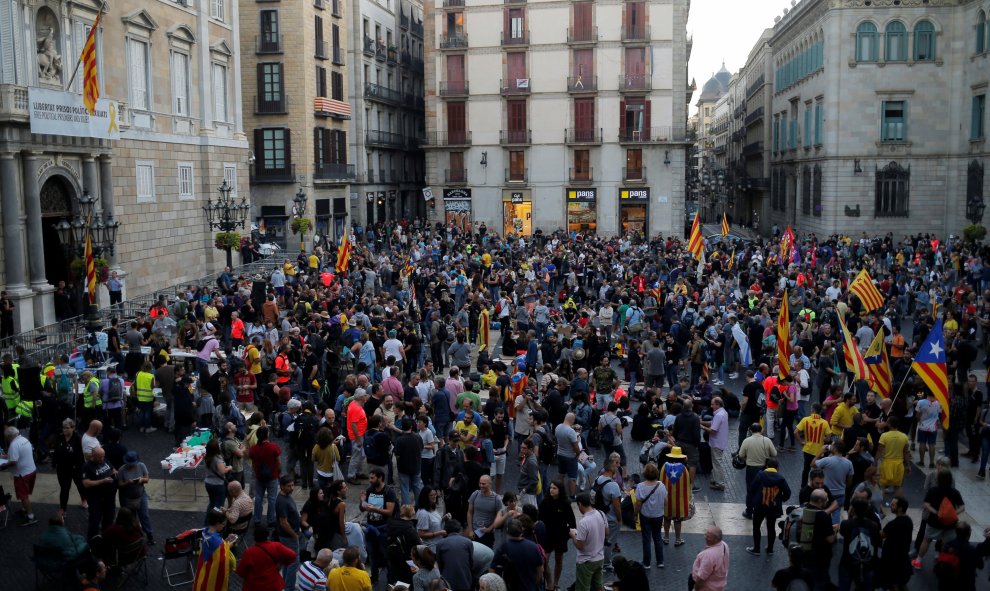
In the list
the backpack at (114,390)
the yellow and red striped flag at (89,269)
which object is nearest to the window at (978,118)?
the yellow and red striped flag at (89,269)

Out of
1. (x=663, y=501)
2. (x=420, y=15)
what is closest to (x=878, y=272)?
(x=663, y=501)

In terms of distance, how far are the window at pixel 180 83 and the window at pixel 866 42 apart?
31.8 meters

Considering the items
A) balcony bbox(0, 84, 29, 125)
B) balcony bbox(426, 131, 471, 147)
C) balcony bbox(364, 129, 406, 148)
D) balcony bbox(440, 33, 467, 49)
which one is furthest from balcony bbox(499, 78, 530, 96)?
balcony bbox(0, 84, 29, 125)

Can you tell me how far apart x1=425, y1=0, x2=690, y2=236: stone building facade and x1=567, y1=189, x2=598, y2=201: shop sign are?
56 mm

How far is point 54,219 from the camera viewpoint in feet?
A: 85.5

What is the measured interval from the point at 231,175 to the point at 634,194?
80.4 ft

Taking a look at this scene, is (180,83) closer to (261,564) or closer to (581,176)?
(261,564)

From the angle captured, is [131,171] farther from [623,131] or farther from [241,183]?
[623,131]

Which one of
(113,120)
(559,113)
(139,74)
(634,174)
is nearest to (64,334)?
(113,120)

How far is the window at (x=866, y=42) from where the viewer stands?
45.5 meters

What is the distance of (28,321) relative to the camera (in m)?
23.6

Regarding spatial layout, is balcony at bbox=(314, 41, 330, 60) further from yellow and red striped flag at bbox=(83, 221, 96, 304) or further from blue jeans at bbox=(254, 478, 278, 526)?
blue jeans at bbox=(254, 478, 278, 526)

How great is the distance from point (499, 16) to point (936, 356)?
42617mm

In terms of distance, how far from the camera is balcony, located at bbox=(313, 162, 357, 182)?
151 ft
